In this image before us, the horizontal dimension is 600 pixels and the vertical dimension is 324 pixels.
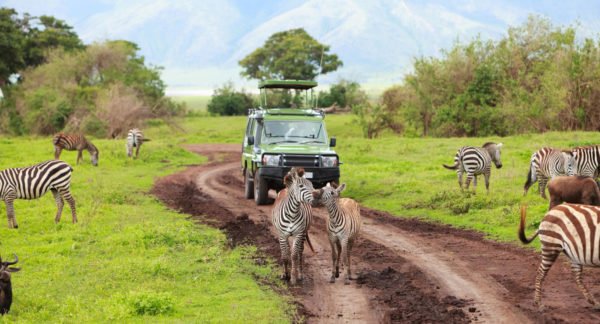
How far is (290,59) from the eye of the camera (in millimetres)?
75812

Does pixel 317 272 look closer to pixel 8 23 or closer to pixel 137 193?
pixel 137 193

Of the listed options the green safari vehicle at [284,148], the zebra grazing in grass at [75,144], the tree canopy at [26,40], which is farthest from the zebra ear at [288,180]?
the tree canopy at [26,40]

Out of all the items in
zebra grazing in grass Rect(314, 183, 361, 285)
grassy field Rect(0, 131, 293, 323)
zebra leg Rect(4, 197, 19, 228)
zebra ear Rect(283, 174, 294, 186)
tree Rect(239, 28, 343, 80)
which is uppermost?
tree Rect(239, 28, 343, 80)

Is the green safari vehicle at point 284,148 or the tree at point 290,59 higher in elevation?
the tree at point 290,59

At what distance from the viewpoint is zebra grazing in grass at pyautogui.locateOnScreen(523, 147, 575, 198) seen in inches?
738

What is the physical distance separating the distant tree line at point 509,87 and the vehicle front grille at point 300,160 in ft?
83.6

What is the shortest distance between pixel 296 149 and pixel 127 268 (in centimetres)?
833

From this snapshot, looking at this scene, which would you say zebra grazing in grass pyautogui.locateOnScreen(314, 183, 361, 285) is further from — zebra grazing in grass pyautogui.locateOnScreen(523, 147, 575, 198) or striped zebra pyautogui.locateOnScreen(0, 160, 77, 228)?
zebra grazing in grass pyautogui.locateOnScreen(523, 147, 575, 198)

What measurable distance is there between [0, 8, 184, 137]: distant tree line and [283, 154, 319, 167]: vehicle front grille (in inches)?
1172

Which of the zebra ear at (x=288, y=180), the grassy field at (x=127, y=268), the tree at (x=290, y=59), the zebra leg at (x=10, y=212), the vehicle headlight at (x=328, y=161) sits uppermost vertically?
the tree at (x=290, y=59)

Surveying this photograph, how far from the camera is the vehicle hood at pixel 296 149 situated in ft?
65.0

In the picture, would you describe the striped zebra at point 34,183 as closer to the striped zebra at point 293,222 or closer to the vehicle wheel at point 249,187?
the vehicle wheel at point 249,187

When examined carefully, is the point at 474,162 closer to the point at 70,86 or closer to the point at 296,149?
the point at 296,149

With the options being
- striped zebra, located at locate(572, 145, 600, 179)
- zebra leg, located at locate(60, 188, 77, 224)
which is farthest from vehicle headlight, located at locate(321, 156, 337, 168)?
zebra leg, located at locate(60, 188, 77, 224)
